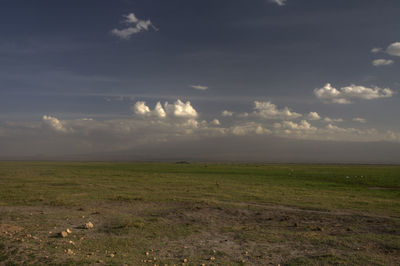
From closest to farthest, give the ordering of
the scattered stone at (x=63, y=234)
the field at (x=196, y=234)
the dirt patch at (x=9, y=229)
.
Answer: the field at (x=196, y=234)
the scattered stone at (x=63, y=234)
the dirt patch at (x=9, y=229)

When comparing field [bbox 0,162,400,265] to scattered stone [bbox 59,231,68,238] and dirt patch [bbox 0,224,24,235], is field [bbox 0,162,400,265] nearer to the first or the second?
dirt patch [bbox 0,224,24,235]

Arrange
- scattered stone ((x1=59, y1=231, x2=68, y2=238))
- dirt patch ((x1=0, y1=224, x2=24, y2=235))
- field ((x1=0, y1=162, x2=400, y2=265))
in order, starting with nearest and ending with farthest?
field ((x1=0, y1=162, x2=400, y2=265)) < scattered stone ((x1=59, y1=231, x2=68, y2=238)) < dirt patch ((x1=0, y1=224, x2=24, y2=235))

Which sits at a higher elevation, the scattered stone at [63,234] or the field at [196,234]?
the scattered stone at [63,234]

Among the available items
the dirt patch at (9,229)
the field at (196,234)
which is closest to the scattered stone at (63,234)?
the field at (196,234)

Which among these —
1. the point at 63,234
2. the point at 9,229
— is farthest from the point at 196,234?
the point at 9,229

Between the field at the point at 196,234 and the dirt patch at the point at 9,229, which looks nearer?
the field at the point at 196,234

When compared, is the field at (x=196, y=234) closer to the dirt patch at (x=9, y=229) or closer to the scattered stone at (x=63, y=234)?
the dirt patch at (x=9, y=229)

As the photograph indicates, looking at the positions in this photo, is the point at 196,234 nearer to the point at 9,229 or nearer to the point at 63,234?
the point at 63,234

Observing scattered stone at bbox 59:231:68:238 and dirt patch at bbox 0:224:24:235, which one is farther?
dirt patch at bbox 0:224:24:235

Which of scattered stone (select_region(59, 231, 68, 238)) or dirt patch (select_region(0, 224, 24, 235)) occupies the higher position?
scattered stone (select_region(59, 231, 68, 238))

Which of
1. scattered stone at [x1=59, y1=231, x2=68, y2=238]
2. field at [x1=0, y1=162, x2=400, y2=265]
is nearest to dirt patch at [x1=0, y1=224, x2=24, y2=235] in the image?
field at [x1=0, y1=162, x2=400, y2=265]

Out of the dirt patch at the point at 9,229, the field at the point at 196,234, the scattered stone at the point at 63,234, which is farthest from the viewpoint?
the dirt patch at the point at 9,229

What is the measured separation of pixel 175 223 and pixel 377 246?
896 centimetres

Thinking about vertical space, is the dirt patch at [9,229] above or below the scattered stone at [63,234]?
below
